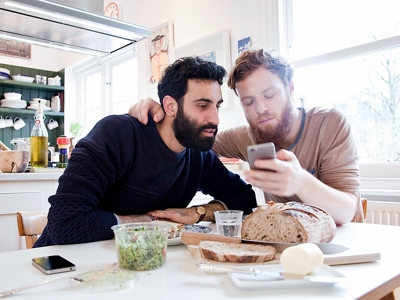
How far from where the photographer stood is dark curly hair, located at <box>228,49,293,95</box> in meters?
1.45

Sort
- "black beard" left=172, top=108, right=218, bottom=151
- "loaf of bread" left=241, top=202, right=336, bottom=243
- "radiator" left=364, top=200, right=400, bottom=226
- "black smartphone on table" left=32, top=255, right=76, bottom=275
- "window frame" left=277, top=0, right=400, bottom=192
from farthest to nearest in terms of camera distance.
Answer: "window frame" left=277, top=0, right=400, bottom=192 → "radiator" left=364, top=200, right=400, bottom=226 → "black beard" left=172, top=108, right=218, bottom=151 → "loaf of bread" left=241, top=202, right=336, bottom=243 → "black smartphone on table" left=32, top=255, right=76, bottom=275

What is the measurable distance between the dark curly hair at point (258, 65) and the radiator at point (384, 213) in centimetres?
96

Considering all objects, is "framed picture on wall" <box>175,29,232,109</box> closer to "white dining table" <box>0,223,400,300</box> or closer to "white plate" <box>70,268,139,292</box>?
"white dining table" <box>0,223,400,300</box>

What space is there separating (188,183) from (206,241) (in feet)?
2.02

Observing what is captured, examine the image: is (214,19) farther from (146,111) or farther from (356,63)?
(146,111)

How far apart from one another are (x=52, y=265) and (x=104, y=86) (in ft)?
14.4

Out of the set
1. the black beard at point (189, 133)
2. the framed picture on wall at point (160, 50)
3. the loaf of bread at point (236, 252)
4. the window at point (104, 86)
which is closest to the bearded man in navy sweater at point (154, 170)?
the black beard at point (189, 133)

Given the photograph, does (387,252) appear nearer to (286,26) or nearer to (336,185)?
Result: (336,185)

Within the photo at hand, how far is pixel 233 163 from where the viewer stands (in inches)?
106

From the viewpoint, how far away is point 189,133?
1293 mm

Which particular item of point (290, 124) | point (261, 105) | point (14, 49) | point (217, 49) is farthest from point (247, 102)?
point (14, 49)

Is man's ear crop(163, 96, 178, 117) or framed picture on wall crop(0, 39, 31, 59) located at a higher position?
framed picture on wall crop(0, 39, 31, 59)

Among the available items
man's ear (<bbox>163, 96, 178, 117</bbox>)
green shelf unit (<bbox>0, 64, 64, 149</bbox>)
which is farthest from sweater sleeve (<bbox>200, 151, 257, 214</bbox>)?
green shelf unit (<bbox>0, 64, 64, 149</bbox>)

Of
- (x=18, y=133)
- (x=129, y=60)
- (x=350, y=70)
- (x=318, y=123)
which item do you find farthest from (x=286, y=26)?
(x=18, y=133)
